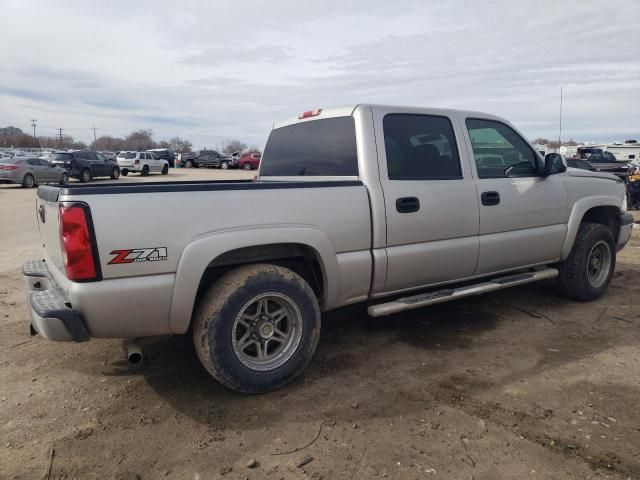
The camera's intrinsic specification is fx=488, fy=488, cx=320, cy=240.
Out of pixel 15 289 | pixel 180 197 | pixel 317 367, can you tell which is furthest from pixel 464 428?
pixel 15 289

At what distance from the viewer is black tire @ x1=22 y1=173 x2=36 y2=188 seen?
2150 centimetres

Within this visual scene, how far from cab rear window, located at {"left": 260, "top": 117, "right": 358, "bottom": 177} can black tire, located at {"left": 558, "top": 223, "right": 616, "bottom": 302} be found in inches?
111

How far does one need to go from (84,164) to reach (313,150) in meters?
24.7

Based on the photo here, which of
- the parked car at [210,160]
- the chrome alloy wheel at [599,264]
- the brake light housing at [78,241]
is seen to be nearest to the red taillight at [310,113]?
the brake light housing at [78,241]

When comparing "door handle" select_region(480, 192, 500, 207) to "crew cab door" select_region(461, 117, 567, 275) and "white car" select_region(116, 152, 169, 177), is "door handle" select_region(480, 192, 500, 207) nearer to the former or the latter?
"crew cab door" select_region(461, 117, 567, 275)

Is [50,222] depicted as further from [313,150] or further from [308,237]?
[313,150]

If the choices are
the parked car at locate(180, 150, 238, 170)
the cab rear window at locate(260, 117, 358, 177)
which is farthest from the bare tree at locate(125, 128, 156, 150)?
the cab rear window at locate(260, 117, 358, 177)

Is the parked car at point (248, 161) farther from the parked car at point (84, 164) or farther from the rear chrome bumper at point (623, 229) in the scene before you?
the rear chrome bumper at point (623, 229)

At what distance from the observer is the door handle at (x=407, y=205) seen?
365cm

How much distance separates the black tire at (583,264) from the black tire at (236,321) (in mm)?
3139

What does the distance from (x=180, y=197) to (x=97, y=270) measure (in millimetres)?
608

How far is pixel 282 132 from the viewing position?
4.74 m

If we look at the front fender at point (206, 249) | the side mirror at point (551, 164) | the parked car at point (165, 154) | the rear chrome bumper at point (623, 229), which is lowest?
the rear chrome bumper at point (623, 229)

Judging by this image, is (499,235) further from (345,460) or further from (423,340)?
(345,460)
